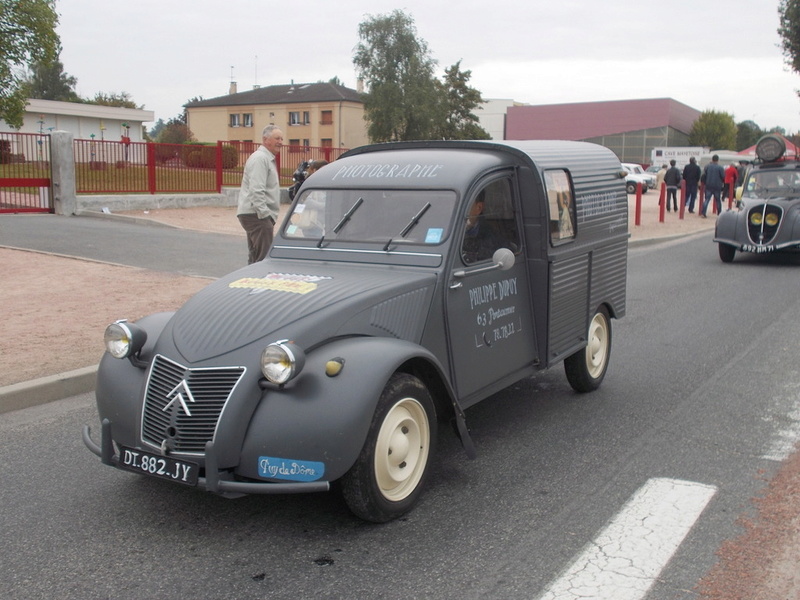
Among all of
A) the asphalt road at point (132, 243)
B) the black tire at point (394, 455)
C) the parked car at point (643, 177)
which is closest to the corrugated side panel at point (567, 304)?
the black tire at point (394, 455)

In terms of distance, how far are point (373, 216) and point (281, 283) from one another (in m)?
0.85

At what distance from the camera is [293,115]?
3415 inches

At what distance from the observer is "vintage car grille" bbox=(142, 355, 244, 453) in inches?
141

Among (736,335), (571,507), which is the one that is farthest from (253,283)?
(736,335)

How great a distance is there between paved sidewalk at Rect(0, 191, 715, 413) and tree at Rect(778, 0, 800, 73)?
279 inches

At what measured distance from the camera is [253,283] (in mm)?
4434

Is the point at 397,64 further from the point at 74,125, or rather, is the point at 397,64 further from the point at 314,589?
the point at 314,589

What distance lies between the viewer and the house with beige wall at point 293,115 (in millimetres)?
84125

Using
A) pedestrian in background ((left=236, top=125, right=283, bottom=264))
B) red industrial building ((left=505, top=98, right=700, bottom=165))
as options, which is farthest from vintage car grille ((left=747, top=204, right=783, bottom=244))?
red industrial building ((left=505, top=98, right=700, bottom=165))

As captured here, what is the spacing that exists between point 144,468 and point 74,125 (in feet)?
219

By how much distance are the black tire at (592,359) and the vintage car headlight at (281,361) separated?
298 cm

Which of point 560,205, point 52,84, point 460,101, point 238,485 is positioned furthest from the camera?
point 52,84

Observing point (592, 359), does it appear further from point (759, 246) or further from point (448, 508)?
point (759, 246)

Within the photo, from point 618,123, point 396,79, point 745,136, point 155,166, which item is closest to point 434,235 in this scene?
point 155,166
